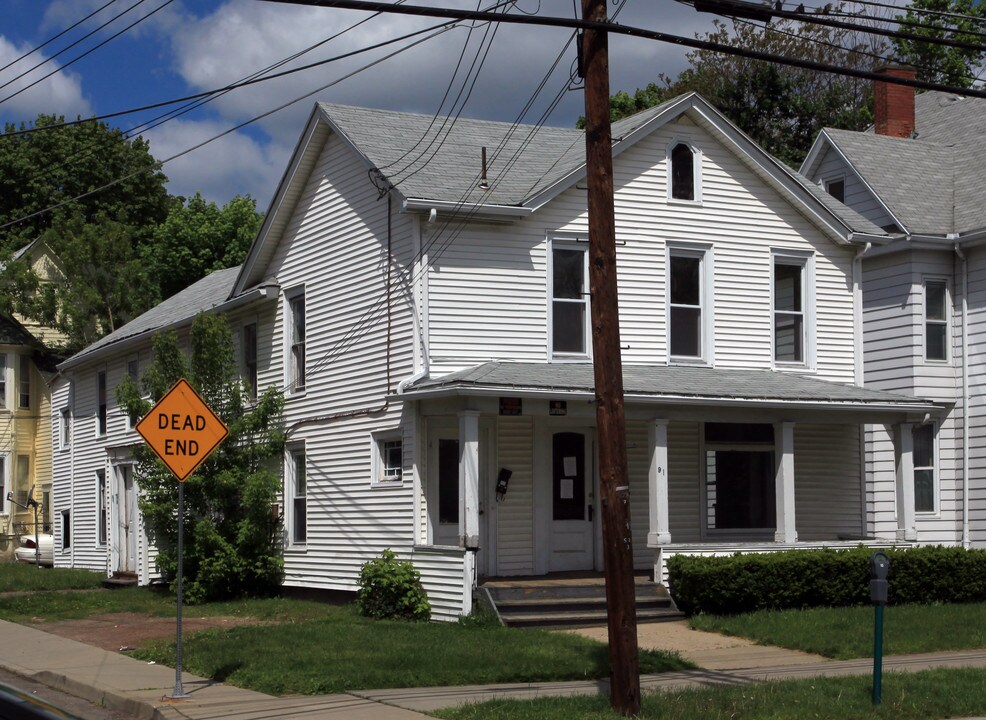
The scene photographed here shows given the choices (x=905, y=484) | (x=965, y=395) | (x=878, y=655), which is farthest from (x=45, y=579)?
(x=878, y=655)

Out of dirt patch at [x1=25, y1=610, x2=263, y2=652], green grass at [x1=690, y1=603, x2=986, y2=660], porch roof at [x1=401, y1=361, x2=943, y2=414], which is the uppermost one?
porch roof at [x1=401, y1=361, x2=943, y2=414]

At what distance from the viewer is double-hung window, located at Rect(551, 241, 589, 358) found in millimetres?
21438

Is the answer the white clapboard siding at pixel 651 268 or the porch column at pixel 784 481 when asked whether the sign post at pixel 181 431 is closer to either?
the white clapboard siding at pixel 651 268

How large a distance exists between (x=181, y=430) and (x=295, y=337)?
10596 mm

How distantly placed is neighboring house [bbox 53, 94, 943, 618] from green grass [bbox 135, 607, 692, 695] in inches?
82.7

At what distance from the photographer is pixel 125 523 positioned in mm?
29922

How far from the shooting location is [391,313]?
21.0 m

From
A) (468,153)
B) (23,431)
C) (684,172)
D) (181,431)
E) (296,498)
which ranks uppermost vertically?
(468,153)

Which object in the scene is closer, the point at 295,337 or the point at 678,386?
the point at 678,386

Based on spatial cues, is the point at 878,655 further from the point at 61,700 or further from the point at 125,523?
the point at 125,523

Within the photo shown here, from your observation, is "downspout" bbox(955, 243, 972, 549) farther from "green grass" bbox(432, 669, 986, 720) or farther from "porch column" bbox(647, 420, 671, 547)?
"green grass" bbox(432, 669, 986, 720)

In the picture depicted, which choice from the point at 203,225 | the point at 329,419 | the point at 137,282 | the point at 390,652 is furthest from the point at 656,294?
the point at 203,225

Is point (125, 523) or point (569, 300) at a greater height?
point (569, 300)

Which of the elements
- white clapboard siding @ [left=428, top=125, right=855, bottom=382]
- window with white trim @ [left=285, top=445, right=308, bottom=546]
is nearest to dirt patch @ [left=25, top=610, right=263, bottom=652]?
window with white trim @ [left=285, top=445, right=308, bottom=546]
